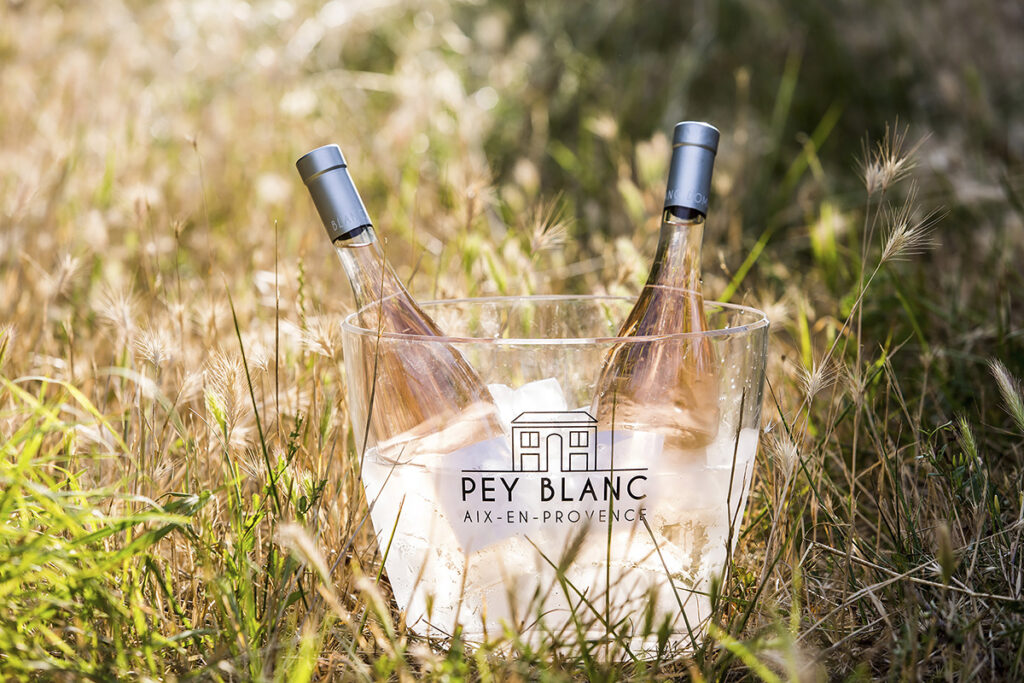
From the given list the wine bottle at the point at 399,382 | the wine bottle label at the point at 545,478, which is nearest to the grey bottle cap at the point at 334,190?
the wine bottle at the point at 399,382

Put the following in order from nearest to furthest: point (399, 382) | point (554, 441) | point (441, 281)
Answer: point (554, 441)
point (399, 382)
point (441, 281)

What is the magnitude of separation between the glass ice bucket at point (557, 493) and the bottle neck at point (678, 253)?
0.09m

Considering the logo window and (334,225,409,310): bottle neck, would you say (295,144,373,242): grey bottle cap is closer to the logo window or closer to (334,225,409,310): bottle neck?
(334,225,409,310): bottle neck

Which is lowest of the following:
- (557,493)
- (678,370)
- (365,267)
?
(557,493)

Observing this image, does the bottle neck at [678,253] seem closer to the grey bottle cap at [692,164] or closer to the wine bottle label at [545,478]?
the grey bottle cap at [692,164]

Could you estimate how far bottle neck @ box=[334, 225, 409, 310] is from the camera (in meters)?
0.93

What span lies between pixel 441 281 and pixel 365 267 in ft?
1.94

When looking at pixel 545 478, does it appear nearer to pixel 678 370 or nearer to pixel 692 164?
pixel 678 370

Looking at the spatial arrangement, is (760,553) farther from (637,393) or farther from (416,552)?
(416,552)

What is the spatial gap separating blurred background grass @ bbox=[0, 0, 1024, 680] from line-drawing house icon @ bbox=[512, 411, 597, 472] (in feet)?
0.52

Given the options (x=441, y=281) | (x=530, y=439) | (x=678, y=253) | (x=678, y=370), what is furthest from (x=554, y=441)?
(x=441, y=281)

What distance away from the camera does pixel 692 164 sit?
0.88m

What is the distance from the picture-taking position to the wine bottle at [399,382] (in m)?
0.85

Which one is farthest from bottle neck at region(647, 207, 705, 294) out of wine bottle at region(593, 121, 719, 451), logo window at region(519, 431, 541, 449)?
logo window at region(519, 431, 541, 449)
